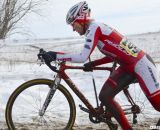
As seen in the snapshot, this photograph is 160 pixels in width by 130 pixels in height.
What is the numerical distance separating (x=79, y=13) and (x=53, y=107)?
1.77 meters

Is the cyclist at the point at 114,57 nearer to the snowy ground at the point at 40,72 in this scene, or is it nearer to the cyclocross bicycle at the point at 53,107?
the cyclocross bicycle at the point at 53,107

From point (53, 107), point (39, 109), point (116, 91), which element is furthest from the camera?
point (53, 107)

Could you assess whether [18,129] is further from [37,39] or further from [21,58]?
[37,39]

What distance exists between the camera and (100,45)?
20.3ft

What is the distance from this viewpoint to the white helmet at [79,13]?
6238 millimetres

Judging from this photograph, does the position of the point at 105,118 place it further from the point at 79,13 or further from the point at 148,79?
the point at 79,13

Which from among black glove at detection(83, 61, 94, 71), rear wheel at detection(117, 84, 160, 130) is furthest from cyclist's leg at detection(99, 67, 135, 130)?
rear wheel at detection(117, 84, 160, 130)

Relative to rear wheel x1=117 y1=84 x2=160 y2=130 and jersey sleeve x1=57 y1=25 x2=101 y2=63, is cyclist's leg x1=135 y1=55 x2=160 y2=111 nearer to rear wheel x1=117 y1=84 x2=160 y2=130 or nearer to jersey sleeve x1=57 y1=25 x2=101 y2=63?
jersey sleeve x1=57 y1=25 x2=101 y2=63

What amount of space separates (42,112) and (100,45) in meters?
1.26

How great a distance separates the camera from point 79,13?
20.5 ft

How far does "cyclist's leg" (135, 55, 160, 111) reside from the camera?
608 cm

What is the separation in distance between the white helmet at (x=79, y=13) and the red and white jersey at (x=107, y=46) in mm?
163

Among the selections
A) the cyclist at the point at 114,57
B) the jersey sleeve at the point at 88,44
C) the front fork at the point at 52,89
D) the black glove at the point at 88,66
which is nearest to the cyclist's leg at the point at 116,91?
the cyclist at the point at 114,57

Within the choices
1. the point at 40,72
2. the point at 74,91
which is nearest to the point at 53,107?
the point at 74,91
